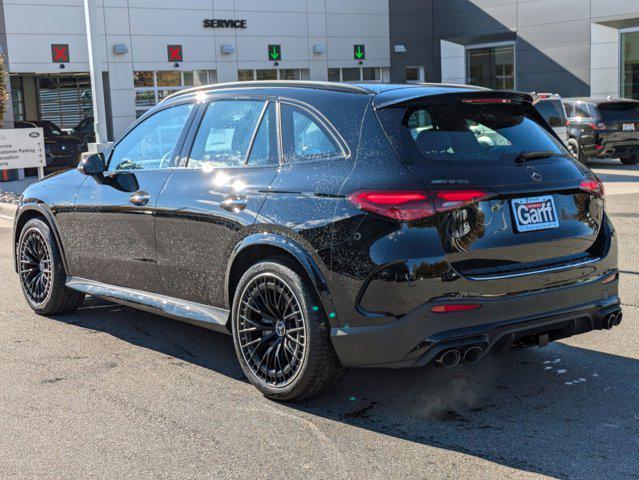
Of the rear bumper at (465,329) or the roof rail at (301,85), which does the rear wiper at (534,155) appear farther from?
the roof rail at (301,85)

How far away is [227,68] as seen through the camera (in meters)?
33.9

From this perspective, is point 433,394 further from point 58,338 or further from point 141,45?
point 141,45

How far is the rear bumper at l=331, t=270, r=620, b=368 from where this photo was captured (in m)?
4.17

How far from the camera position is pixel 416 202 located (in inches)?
164

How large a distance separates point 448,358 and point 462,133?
3.95 feet

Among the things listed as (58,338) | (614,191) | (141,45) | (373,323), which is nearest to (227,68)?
(141,45)

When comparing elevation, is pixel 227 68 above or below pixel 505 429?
above

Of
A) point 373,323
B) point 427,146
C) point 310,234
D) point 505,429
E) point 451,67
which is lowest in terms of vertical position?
point 505,429

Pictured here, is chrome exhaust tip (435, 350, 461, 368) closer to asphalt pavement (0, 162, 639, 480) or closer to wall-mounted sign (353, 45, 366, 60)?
asphalt pavement (0, 162, 639, 480)

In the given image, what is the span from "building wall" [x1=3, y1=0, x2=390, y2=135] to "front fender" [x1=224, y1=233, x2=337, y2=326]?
88.8 ft

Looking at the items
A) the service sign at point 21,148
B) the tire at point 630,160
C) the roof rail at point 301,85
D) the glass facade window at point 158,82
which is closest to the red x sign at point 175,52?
the glass facade window at point 158,82

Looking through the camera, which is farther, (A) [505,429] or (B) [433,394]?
(B) [433,394]

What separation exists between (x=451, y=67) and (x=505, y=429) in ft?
117

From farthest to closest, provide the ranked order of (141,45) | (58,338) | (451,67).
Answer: (451,67) < (141,45) < (58,338)
